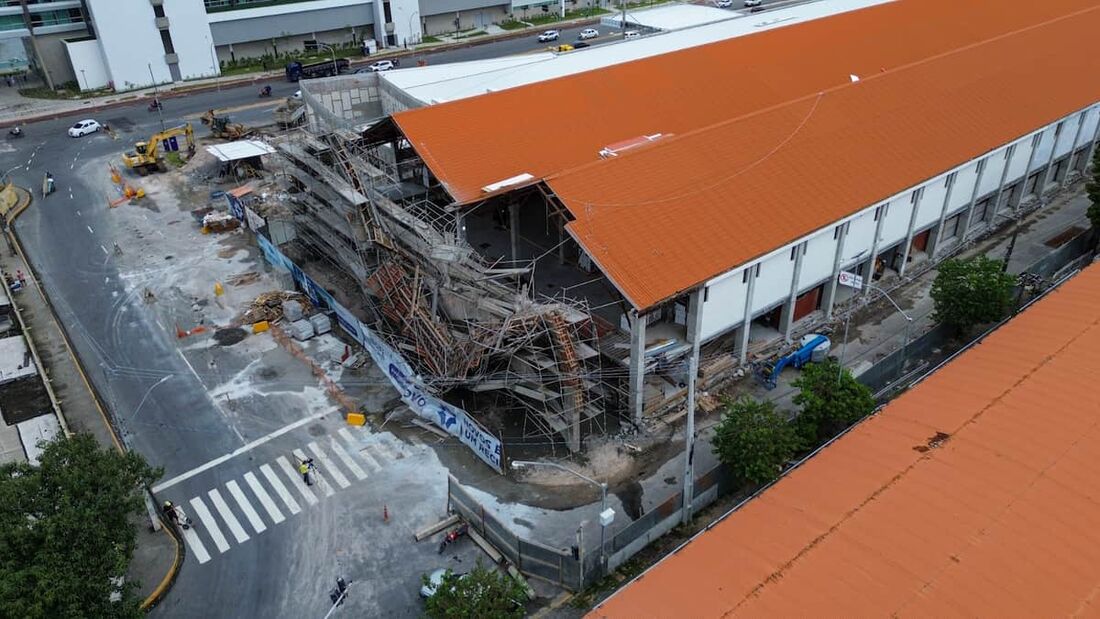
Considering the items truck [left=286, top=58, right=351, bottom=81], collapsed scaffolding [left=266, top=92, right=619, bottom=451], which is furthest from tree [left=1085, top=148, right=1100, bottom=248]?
truck [left=286, top=58, right=351, bottom=81]

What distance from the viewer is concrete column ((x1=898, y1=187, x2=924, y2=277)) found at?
Answer: 45062 mm

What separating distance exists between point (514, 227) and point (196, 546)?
81.6 feet

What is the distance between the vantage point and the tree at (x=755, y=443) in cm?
2969

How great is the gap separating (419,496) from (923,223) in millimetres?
34752

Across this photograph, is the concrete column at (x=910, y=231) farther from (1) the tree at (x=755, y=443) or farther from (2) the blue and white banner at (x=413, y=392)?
(2) the blue and white banner at (x=413, y=392)

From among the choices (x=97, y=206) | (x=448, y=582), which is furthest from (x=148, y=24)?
(x=448, y=582)

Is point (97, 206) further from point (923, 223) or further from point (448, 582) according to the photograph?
point (923, 223)

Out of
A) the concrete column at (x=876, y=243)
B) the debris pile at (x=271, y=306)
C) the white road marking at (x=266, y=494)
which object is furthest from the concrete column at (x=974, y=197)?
the white road marking at (x=266, y=494)

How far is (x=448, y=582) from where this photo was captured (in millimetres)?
24625

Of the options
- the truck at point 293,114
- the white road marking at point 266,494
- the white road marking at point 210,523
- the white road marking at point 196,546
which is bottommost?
the white road marking at point 196,546

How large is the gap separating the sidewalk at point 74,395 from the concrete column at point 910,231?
138ft

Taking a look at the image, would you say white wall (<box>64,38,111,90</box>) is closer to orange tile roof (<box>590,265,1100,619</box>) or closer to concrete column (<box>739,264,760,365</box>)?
concrete column (<box>739,264,760,365</box>)

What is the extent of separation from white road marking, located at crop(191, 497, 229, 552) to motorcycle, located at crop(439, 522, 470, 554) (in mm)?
8867

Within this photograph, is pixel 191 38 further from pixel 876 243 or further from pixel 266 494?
pixel 876 243
